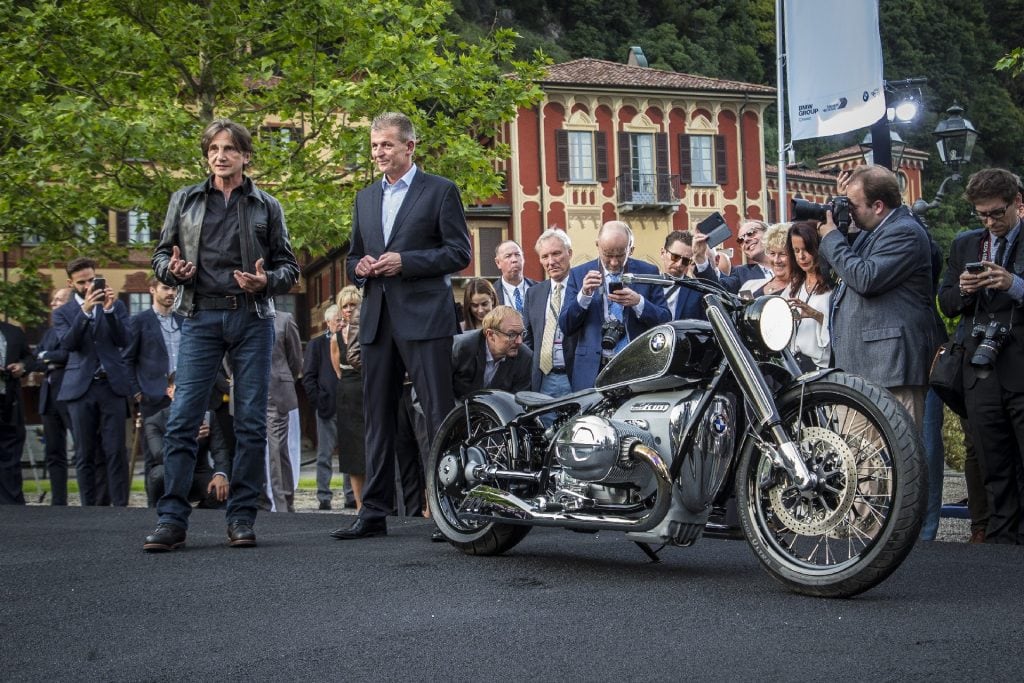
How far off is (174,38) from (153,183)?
2.28 meters

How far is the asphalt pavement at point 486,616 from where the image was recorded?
13.5 ft

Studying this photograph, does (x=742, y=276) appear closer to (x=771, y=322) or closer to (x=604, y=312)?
(x=604, y=312)

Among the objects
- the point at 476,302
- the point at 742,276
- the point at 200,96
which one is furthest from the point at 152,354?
the point at 200,96

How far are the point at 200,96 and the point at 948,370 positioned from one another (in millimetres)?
17126

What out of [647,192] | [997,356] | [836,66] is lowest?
[997,356]

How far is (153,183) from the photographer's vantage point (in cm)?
2202

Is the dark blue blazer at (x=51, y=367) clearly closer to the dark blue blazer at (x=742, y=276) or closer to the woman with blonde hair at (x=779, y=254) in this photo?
the dark blue blazer at (x=742, y=276)

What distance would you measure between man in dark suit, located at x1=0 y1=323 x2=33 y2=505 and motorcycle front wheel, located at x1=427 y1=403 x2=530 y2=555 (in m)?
6.73

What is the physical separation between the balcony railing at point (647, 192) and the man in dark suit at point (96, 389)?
4269 centimetres

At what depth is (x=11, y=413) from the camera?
1281cm

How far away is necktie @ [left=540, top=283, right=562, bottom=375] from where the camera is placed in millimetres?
8992

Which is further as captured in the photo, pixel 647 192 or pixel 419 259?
pixel 647 192

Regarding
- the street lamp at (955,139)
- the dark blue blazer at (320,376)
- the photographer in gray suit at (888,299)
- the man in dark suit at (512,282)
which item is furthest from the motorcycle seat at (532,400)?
the street lamp at (955,139)

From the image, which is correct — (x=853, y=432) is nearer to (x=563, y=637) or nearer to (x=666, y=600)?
(x=666, y=600)
